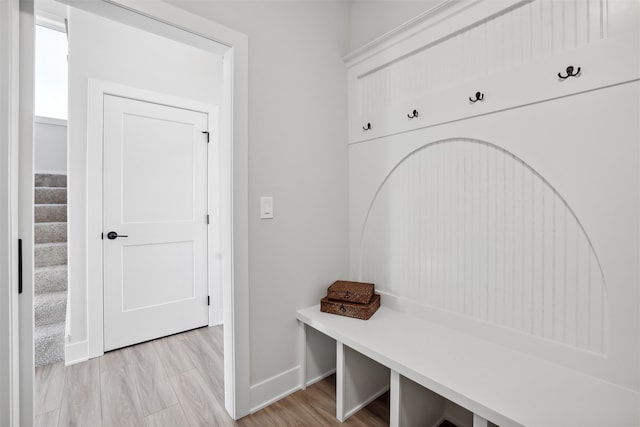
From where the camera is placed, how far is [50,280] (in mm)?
2676

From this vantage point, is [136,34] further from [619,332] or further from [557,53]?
[619,332]

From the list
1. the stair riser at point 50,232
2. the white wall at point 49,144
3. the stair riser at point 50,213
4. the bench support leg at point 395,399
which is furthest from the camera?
the white wall at point 49,144

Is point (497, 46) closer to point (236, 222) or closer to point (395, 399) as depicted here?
point (236, 222)

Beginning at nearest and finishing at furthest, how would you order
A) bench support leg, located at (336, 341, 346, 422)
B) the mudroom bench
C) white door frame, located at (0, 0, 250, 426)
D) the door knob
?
1. the mudroom bench
2. white door frame, located at (0, 0, 250, 426)
3. bench support leg, located at (336, 341, 346, 422)
4. the door knob

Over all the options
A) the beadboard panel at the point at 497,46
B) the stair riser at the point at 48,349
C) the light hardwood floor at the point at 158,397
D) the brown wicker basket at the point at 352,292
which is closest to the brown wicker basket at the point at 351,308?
the brown wicker basket at the point at 352,292

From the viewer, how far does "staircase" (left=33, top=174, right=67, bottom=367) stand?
226 cm

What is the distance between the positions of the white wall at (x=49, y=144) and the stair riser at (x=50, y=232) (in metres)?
1.35

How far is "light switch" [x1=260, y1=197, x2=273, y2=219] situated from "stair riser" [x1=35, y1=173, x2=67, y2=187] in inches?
143

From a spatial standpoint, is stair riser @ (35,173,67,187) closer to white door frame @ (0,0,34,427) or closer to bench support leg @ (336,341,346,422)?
white door frame @ (0,0,34,427)

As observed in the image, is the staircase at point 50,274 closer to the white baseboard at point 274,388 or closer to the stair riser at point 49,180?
the stair riser at point 49,180

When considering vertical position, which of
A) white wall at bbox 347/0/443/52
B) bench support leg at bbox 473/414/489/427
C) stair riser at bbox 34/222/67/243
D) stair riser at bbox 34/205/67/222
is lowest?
bench support leg at bbox 473/414/489/427

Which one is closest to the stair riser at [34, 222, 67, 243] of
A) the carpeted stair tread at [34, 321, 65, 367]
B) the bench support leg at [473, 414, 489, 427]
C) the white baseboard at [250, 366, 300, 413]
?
the carpeted stair tread at [34, 321, 65, 367]

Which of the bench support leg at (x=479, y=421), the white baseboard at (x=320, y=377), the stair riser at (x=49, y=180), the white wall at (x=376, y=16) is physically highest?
the white wall at (x=376, y=16)

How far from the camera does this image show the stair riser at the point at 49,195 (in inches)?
138
